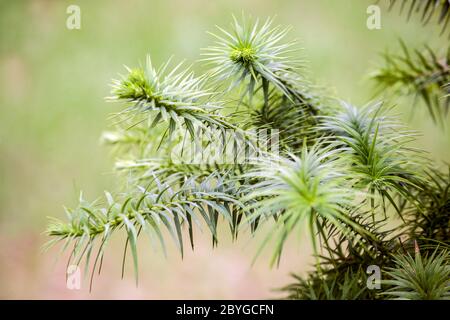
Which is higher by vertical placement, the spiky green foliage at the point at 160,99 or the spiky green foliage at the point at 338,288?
the spiky green foliage at the point at 160,99

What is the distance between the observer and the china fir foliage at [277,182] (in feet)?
1.27

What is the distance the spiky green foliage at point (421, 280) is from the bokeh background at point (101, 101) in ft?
3.59

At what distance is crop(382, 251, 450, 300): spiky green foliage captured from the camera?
1.31 feet

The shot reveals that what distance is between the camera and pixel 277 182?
0.37 metres

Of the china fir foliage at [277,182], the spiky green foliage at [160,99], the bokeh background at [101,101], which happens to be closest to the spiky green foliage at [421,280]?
the china fir foliage at [277,182]

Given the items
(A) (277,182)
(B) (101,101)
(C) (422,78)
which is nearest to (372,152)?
(A) (277,182)

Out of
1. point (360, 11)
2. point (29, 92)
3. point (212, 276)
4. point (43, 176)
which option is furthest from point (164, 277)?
point (360, 11)

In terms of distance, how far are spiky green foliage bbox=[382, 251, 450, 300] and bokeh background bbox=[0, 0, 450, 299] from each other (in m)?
1.10

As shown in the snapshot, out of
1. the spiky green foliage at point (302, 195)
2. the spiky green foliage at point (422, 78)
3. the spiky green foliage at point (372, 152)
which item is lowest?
the spiky green foliage at point (302, 195)

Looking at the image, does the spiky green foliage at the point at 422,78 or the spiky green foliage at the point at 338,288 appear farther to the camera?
the spiky green foliage at the point at 422,78

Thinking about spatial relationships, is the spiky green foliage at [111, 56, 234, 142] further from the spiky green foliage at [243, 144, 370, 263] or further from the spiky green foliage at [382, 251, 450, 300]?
the spiky green foliage at [382, 251, 450, 300]

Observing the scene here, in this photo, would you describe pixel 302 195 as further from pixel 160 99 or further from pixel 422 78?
pixel 422 78

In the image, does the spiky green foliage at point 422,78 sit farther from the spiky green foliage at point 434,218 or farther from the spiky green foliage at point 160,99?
the spiky green foliage at point 160,99

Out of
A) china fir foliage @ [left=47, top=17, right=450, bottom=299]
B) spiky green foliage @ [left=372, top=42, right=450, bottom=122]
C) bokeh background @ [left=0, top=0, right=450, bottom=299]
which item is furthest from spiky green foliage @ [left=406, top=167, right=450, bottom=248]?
bokeh background @ [left=0, top=0, right=450, bottom=299]
